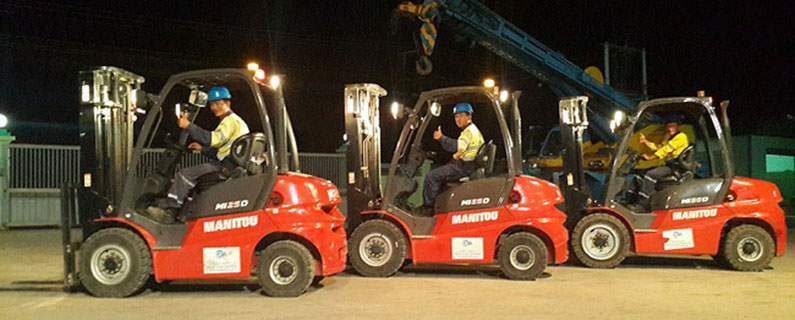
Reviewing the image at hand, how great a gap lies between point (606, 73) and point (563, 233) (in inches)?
578

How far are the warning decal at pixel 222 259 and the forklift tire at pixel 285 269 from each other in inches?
10.1

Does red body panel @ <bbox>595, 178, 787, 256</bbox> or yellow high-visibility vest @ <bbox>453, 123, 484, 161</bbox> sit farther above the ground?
yellow high-visibility vest @ <bbox>453, 123, 484, 161</bbox>

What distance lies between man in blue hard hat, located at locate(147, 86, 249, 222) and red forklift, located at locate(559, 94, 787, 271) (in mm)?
5063

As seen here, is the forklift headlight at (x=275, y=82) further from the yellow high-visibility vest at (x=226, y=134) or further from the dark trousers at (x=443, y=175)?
the dark trousers at (x=443, y=175)

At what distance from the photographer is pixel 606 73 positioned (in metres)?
22.2

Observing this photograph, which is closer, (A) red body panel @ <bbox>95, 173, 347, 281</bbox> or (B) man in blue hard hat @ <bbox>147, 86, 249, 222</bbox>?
(A) red body panel @ <bbox>95, 173, 347, 281</bbox>

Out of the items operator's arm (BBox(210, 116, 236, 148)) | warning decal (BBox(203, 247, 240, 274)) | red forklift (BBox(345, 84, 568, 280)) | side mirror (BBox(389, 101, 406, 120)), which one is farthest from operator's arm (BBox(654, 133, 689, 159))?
warning decal (BBox(203, 247, 240, 274))

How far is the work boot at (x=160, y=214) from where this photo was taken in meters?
7.65

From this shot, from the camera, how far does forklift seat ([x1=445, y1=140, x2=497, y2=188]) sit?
9.02 meters

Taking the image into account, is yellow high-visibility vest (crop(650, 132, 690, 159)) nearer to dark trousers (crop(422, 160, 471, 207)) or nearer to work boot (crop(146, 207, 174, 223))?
dark trousers (crop(422, 160, 471, 207))

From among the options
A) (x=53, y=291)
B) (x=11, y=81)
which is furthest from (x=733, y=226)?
(x=11, y=81)

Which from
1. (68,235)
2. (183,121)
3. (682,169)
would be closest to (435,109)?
(183,121)

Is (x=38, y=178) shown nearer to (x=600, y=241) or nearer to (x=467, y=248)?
(x=467, y=248)

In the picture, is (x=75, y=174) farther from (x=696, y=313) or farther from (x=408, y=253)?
(x=696, y=313)
